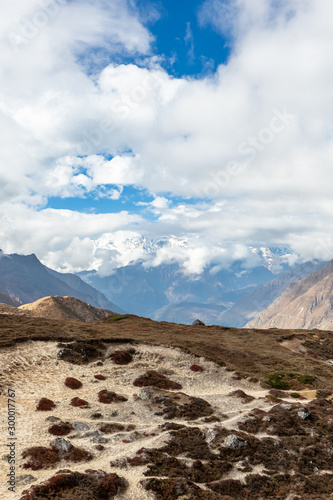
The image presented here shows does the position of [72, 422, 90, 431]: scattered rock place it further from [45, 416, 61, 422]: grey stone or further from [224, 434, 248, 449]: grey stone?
[224, 434, 248, 449]: grey stone

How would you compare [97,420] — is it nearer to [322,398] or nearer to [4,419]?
[4,419]

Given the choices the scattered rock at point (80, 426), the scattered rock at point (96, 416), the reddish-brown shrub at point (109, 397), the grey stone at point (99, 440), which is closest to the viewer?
the grey stone at point (99, 440)

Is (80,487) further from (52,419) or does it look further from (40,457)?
(52,419)

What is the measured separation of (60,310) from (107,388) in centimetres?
11718

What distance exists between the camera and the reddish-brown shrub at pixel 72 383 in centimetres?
4622

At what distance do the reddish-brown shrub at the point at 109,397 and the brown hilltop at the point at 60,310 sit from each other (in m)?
109

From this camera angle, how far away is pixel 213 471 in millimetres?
28016

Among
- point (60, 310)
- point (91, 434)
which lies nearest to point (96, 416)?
point (91, 434)

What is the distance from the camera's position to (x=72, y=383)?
4672cm

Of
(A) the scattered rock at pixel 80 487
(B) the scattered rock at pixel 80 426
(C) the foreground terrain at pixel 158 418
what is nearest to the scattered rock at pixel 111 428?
(C) the foreground terrain at pixel 158 418

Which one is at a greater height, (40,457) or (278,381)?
(278,381)

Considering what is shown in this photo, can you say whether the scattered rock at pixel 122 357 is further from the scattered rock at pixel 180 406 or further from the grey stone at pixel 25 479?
the grey stone at pixel 25 479

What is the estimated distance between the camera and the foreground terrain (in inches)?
1014

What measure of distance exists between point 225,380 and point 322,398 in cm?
1519
